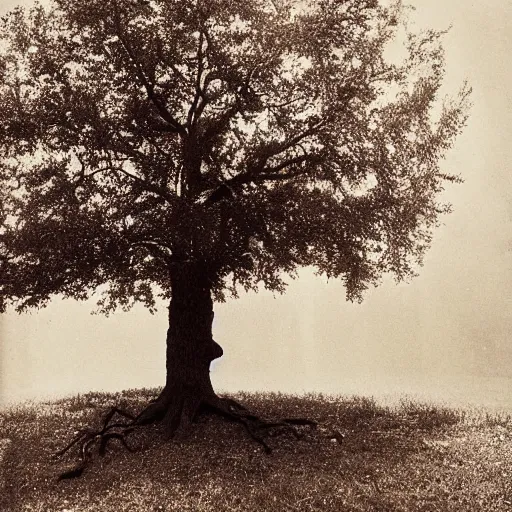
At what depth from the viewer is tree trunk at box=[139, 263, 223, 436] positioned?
22.8 m

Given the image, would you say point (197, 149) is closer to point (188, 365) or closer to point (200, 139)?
point (200, 139)

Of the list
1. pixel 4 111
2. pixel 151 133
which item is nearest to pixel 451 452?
pixel 151 133

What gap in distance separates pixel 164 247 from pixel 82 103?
596 centimetres

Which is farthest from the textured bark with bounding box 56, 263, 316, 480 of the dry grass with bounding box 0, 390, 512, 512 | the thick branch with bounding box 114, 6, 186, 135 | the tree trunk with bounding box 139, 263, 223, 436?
the thick branch with bounding box 114, 6, 186, 135

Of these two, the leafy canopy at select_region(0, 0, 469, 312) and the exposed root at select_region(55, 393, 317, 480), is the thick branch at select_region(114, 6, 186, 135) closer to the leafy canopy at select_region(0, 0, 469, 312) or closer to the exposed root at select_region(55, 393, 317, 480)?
the leafy canopy at select_region(0, 0, 469, 312)

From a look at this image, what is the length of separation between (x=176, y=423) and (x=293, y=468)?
6.29 meters

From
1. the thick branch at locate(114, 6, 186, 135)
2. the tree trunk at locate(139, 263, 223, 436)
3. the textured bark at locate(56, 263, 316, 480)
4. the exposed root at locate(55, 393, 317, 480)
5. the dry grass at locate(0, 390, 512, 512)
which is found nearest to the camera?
the dry grass at locate(0, 390, 512, 512)

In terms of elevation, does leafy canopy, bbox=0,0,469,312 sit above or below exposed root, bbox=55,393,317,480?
above

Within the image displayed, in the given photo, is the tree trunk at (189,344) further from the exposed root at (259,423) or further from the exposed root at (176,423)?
the exposed root at (259,423)

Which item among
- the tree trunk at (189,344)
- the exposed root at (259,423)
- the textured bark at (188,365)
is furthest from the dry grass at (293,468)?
the tree trunk at (189,344)

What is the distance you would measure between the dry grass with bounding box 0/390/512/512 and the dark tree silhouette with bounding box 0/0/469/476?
71.5 inches

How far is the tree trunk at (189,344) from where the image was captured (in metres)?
22.8

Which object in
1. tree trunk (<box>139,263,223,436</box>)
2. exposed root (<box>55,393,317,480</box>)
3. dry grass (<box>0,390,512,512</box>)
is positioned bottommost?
dry grass (<box>0,390,512,512</box>)

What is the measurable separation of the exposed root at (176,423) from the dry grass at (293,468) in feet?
1.22
